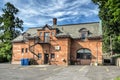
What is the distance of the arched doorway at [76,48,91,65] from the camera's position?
38.2m

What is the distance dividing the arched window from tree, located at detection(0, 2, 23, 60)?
20.2 m

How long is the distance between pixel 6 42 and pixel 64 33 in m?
20.6

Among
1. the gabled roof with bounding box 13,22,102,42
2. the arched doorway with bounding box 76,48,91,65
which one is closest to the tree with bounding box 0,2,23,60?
the gabled roof with bounding box 13,22,102,42

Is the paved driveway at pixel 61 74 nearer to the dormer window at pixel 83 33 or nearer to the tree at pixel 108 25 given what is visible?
the tree at pixel 108 25

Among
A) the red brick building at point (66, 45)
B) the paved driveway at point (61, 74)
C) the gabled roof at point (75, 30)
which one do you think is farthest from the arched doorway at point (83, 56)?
the paved driveway at point (61, 74)

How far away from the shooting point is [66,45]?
38.1 meters

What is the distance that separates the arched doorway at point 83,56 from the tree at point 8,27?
794 inches

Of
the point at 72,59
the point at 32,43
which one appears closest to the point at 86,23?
the point at 72,59

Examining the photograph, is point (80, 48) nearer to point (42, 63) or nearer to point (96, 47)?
point (96, 47)

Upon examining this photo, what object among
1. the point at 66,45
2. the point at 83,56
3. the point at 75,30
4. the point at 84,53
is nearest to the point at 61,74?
the point at 66,45

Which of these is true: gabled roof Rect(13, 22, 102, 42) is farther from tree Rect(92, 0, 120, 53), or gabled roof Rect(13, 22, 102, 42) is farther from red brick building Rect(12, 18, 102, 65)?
tree Rect(92, 0, 120, 53)

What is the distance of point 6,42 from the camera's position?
53.0 m

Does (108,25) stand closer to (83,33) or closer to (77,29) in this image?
(83,33)

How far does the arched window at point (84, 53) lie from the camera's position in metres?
38.4
